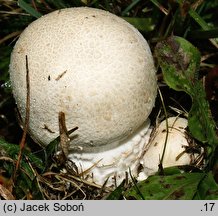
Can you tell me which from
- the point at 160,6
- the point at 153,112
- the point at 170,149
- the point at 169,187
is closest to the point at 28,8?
the point at 160,6

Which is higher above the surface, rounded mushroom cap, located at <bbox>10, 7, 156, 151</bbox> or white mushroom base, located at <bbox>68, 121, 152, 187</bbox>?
rounded mushroom cap, located at <bbox>10, 7, 156, 151</bbox>

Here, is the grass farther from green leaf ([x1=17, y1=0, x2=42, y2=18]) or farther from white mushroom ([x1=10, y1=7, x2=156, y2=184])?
white mushroom ([x1=10, y1=7, x2=156, y2=184])

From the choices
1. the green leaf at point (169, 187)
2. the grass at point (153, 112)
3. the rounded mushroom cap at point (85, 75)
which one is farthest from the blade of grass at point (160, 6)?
the green leaf at point (169, 187)

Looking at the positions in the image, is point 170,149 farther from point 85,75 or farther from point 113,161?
point 85,75

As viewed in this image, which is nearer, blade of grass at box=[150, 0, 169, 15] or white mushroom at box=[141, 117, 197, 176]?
white mushroom at box=[141, 117, 197, 176]

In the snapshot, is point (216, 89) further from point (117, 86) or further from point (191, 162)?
point (117, 86)

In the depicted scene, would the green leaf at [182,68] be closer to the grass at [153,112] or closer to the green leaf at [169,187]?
the grass at [153,112]

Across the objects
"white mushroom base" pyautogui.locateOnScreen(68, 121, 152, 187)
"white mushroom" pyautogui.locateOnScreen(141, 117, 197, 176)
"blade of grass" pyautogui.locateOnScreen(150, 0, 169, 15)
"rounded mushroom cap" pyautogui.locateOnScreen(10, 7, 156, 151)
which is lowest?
"white mushroom base" pyautogui.locateOnScreen(68, 121, 152, 187)

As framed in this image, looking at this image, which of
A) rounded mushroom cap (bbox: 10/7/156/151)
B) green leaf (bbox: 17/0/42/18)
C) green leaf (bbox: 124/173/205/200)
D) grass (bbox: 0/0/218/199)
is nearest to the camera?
rounded mushroom cap (bbox: 10/7/156/151)

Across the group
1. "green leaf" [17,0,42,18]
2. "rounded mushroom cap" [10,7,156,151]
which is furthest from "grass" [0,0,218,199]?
"rounded mushroom cap" [10,7,156,151]
